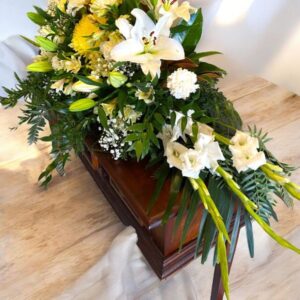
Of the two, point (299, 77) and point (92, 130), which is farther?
point (299, 77)

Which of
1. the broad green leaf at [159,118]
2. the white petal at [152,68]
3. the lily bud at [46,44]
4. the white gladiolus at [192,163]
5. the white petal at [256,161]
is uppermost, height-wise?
the white petal at [152,68]

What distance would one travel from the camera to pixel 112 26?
2.17 feet

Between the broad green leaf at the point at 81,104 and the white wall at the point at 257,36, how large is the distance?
3.83 feet

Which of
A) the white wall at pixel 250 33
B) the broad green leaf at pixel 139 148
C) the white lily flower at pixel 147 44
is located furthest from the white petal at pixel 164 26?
the white wall at pixel 250 33

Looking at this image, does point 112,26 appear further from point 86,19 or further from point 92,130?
point 92,130

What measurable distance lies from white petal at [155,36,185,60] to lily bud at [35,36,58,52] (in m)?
0.26

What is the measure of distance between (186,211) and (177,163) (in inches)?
3.7

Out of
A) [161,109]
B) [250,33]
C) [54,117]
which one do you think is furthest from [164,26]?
[250,33]

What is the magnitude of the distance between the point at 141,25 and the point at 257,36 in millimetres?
1334

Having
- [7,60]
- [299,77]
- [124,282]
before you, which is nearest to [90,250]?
[124,282]

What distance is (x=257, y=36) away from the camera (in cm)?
174

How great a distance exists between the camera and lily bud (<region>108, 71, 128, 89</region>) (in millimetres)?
631

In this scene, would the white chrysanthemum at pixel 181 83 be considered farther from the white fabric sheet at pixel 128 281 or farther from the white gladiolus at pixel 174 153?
the white fabric sheet at pixel 128 281

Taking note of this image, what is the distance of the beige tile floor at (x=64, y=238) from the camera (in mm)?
851
